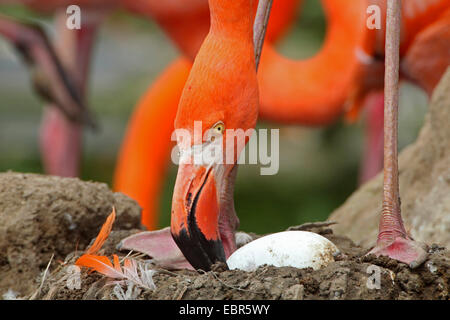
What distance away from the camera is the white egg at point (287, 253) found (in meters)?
1.84

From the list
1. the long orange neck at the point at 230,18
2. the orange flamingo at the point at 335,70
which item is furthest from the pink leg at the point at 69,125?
the long orange neck at the point at 230,18

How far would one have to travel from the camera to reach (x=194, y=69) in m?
1.88

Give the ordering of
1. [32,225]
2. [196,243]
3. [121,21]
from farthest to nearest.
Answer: [121,21], [32,225], [196,243]

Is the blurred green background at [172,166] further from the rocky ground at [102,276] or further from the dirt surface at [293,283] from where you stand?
the dirt surface at [293,283]

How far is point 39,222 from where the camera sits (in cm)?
223

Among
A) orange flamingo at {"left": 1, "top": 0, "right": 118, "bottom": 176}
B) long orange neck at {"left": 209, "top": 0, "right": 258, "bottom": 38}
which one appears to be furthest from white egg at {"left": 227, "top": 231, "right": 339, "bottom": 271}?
orange flamingo at {"left": 1, "top": 0, "right": 118, "bottom": 176}

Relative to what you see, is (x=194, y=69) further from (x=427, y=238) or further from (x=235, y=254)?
(x=427, y=238)

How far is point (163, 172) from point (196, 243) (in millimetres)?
3244

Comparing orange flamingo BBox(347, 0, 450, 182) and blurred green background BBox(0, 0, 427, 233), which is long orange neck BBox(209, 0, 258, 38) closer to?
orange flamingo BBox(347, 0, 450, 182)

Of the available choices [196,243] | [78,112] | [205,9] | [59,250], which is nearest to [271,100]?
[205,9]

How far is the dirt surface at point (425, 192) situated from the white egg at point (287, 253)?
0.73 meters

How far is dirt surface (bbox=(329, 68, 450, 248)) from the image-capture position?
2.60 meters

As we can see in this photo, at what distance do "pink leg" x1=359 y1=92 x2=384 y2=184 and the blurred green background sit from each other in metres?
0.55
